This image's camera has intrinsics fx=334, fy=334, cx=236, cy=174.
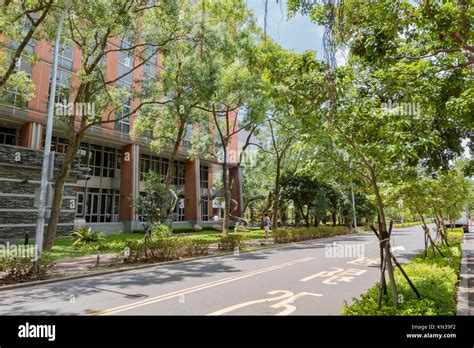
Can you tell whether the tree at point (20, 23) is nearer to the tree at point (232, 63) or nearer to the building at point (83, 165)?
the building at point (83, 165)

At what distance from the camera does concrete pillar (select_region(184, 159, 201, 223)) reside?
38.7 m

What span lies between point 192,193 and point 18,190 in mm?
20244

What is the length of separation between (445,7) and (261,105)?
18222 millimetres

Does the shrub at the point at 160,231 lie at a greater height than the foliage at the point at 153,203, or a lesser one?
lesser

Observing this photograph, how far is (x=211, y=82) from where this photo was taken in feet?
56.5

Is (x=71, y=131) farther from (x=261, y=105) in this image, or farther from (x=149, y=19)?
(x=261, y=105)

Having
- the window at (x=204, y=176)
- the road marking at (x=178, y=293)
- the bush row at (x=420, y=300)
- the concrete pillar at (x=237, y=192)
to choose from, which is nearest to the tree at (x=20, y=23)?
the road marking at (x=178, y=293)

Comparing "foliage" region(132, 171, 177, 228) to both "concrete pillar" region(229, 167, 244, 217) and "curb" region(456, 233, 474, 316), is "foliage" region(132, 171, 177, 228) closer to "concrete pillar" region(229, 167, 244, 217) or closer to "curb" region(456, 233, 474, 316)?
"curb" region(456, 233, 474, 316)

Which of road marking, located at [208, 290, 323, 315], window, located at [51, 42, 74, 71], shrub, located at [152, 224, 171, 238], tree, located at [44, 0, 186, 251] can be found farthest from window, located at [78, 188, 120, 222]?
road marking, located at [208, 290, 323, 315]

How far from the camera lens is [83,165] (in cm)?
2978

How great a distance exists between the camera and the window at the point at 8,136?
25.4 metres

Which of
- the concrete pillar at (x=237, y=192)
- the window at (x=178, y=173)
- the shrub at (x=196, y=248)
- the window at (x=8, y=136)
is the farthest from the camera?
the concrete pillar at (x=237, y=192)

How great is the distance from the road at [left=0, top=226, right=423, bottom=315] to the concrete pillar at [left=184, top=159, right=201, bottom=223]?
25.1 m
